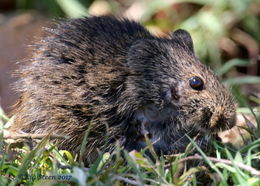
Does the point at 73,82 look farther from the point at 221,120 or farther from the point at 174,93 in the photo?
the point at 221,120

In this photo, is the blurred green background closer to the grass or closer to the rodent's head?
the rodent's head

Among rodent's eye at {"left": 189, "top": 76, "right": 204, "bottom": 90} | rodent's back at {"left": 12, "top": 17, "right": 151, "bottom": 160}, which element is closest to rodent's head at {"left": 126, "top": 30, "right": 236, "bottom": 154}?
rodent's eye at {"left": 189, "top": 76, "right": 204, "bottom": 90}

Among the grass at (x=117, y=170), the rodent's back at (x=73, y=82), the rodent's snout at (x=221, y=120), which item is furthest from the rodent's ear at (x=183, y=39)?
the grass at (x=117, y=170)

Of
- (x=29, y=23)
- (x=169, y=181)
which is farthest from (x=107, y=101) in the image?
(x=29, y=23)

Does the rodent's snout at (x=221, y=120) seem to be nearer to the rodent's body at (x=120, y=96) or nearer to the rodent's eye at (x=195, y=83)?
the rodent's body at (x=120, y=96)

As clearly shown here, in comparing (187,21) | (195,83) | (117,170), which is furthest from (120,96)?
(187,21)

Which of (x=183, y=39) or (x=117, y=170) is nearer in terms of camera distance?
(x=117, y=170)
